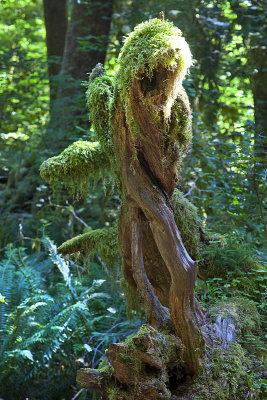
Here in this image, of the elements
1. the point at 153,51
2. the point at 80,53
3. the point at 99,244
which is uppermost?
the point at 80,53

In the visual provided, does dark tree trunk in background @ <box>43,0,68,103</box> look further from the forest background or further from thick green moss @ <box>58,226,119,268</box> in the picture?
thick green moss @ <box>58,226,119,268</box>

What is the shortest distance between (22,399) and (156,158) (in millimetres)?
3508

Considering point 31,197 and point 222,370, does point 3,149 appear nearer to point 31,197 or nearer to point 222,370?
point 31,197

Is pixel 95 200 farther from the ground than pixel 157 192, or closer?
closer

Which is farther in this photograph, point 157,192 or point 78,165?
point 78,165

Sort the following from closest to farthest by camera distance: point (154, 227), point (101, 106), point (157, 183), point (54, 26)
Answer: point (154, 227) → point (157, 183) → point (101, 106) → point (54, 26)

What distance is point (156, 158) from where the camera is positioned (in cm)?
253

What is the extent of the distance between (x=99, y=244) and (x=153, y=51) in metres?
1.71

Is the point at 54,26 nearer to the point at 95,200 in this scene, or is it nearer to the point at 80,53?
the point at 80,53

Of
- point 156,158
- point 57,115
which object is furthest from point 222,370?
point 57,115

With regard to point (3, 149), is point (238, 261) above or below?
below

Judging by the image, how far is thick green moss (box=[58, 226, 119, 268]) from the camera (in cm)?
329

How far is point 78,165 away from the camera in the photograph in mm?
3049

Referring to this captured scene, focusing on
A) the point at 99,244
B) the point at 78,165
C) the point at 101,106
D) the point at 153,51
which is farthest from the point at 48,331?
the point at 153,51
